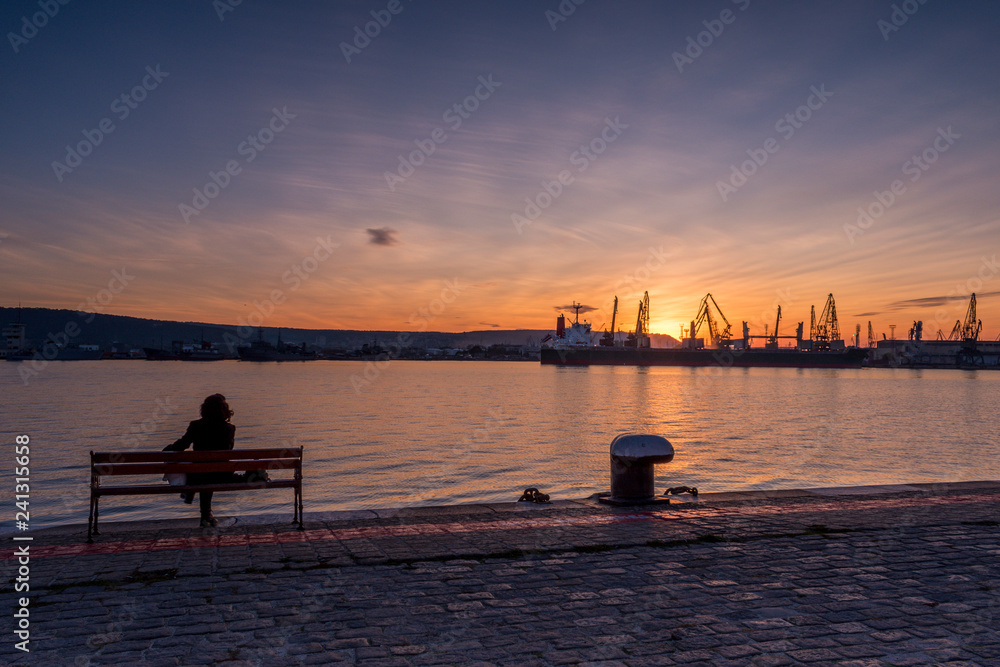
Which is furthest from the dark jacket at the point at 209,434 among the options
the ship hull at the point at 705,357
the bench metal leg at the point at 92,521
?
the ship hull at the point at 705,357

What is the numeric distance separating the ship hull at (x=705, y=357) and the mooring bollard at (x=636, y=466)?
145 m

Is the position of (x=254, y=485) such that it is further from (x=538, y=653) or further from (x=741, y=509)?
(x=741, y=509)

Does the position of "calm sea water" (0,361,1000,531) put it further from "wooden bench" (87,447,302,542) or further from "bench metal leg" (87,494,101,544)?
"bench metal leg" (87,494,101,544)

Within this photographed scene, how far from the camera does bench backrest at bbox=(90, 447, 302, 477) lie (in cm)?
644

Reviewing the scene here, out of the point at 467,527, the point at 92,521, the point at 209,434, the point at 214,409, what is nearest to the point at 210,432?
the point at 209,434

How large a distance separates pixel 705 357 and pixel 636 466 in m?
149

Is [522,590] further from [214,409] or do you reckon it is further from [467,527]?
[214,409]

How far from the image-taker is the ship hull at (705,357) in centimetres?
14575

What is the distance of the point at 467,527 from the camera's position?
269 inches

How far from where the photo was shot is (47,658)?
3555 mm

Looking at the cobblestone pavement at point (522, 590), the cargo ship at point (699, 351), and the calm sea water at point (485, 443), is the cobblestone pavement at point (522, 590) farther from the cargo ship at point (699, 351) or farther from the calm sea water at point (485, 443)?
the cargo ship at point (699, 351)

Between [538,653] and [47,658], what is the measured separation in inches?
106

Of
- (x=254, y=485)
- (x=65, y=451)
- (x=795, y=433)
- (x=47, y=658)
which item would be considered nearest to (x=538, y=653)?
(x=47, y=658)

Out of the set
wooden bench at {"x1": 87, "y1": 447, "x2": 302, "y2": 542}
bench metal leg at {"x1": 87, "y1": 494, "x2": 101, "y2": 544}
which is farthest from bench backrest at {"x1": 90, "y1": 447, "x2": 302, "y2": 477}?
bench metal leg at {"x1": 87, "y1": 494, "x2": 101, "y2": 544}
